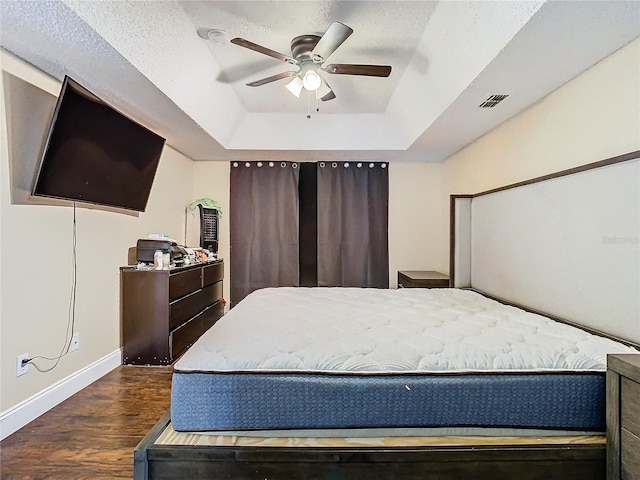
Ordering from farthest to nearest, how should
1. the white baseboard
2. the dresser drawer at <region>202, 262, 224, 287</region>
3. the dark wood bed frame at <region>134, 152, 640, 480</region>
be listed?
the dresser drawer at <region>202, 262, 224, 287</region>, the white baseboard, the dark wood bed frame at <region>134, 152, 640, 480</region>

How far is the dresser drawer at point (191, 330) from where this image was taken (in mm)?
3469

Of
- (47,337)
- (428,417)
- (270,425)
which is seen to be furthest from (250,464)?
(47,337)

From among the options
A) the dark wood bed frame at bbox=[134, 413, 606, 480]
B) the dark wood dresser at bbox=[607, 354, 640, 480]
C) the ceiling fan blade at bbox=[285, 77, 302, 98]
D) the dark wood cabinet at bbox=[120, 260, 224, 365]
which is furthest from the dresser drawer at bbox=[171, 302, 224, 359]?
the dark wood dresser at bbox=[607, 354, 640, 480]

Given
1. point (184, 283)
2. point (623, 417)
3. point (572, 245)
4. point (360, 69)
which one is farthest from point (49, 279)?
point (572, 245)

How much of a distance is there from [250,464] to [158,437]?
364mm

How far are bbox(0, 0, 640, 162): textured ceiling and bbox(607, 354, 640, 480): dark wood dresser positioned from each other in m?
1.53

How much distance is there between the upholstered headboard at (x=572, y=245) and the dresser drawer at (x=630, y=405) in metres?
0.69

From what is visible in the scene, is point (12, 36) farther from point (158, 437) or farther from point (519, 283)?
point (519, 283)

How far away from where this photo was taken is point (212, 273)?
4.57m

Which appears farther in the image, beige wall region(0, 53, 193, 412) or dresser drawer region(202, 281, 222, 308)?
dresser drawer region(202, 281, 222, 308)

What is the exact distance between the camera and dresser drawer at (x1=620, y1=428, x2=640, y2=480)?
3.95 feet

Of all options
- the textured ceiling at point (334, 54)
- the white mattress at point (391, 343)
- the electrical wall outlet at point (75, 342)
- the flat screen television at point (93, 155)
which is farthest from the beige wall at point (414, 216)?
the electrical wall outlet at point (75, 342)

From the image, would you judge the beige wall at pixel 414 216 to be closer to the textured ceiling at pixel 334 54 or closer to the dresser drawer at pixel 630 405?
the textured ceiling at pixel 334 54

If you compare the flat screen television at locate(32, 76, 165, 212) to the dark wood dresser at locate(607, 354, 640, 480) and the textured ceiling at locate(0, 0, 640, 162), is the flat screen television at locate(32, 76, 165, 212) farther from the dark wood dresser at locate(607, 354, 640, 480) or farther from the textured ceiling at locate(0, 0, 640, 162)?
the dark wood dresser at locate(607, 354, 640, 480)
